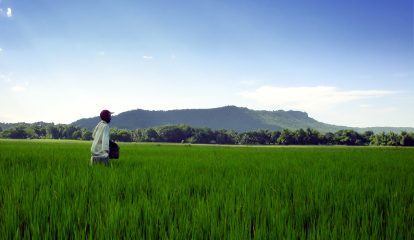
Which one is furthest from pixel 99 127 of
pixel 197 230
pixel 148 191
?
pixel 197 230

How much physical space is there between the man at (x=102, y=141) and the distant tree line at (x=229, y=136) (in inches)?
3876

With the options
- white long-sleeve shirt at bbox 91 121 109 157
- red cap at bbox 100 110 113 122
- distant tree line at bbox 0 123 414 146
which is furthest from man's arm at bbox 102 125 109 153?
distant tree line at bbox 0 123 414 146

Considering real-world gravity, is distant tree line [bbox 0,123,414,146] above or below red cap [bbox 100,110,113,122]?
below

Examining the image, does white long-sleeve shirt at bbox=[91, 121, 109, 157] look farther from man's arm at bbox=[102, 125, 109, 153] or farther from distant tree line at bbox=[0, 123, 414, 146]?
distant tree line at bbox=[0, 123, 414, 146]

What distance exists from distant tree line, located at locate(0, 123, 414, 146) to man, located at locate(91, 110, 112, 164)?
323ft

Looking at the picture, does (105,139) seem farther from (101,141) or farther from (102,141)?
(101,141)

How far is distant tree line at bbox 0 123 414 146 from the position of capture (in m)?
112

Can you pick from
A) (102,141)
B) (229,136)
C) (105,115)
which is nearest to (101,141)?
(102,141)

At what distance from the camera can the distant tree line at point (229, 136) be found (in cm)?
11171

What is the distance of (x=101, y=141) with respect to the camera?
9000 millimetres

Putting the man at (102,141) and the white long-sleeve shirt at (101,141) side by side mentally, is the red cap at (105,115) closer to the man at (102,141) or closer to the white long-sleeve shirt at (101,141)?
the man at (102,141)

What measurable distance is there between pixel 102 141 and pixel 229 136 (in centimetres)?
12354

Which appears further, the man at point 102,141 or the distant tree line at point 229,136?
the distant tree line at point 229,136

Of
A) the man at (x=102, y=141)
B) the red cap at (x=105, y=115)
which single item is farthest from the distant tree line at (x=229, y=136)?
the red cap at (x=105, y=115)
